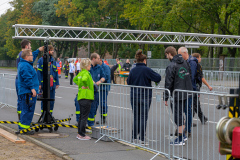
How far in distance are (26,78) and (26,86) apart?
0.21 m

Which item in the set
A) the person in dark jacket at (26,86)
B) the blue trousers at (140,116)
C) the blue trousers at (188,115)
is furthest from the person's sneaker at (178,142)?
the person in dark jacket at (26,86)

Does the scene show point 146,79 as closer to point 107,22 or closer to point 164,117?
point 164,117

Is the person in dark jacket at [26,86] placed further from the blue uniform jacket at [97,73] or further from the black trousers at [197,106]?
the black trousers at [197,106]

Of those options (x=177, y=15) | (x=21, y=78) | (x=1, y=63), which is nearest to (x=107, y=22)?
(x=177, y=15)

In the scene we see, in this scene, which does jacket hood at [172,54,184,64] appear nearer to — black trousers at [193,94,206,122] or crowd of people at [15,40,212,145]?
crowd of people at [15,40,212,145]

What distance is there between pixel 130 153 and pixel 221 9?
34.7 meters

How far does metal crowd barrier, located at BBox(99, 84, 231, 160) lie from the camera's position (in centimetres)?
554

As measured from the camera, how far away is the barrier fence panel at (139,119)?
259 inches

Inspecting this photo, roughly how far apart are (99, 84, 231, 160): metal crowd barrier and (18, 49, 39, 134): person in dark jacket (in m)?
1.53

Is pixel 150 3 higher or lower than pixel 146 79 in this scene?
higher

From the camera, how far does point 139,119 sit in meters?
7.10

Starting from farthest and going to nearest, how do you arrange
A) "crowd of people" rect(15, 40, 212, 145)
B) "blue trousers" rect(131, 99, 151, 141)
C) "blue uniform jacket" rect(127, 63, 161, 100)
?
"blue uniform jacket" rect(127, 63, 161, 100) < "blue trousers" rect(131, 99, 151, 141) < "crowd of people" rect(15, 40, 212, 145)

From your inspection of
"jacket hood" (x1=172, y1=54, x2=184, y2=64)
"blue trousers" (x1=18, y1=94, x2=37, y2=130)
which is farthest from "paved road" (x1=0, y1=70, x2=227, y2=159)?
"jacket hood" (x1=172, y1=54, x2=184, y2=64)

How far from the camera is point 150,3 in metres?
44.9
